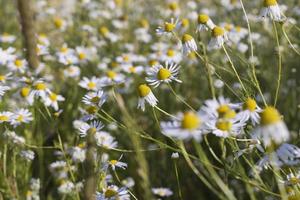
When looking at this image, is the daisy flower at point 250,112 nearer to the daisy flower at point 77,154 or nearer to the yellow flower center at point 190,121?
the yellow flower center at point 190,121

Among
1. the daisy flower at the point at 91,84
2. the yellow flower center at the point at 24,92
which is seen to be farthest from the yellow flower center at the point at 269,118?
the daisy flower at the point at 91,84

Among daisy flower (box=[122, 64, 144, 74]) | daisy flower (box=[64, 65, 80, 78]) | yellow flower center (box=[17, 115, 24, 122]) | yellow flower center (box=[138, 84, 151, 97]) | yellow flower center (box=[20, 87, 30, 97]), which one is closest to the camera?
yellow flower center (box=[138, 84, 151, 97])

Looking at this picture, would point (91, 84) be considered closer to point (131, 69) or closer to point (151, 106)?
point (131, 69)

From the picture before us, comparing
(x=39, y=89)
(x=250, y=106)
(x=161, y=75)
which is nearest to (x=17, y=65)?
(x=39, y=89)

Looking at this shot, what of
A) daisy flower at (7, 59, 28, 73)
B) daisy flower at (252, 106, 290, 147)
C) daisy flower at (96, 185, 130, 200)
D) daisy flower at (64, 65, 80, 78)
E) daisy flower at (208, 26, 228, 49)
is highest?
daisy flower at (252, 106, 290, 147)

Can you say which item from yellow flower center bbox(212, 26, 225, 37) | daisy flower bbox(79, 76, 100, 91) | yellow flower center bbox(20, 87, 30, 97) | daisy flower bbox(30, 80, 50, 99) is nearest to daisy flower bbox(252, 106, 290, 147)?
yellow flower center bbox(212, 26, 225, 37)

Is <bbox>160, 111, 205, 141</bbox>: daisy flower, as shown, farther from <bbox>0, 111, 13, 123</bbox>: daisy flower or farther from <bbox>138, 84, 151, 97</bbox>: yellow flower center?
<bbox>0, 111, 13, 123</bbox>: daisy flower

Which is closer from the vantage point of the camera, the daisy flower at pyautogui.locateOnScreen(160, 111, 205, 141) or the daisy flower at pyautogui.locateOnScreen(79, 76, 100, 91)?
the daisy flower at pyautogui.locateOnScreen(160, 111, 205, 141)

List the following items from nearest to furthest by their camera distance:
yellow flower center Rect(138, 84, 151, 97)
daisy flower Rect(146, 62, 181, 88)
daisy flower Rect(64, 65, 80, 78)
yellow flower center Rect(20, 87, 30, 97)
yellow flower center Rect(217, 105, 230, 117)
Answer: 1. yellow flower center Rect(217, 105, 230, 117)
2. yellow flower center Rect(138, 84, 151, 97)
3. daisy flower Rect(146, 62, 181, 88)
4. yellow flower center Rect(20, 87, 30, 97)
5. daisy flower Rect(64, 65, 80, 78)
